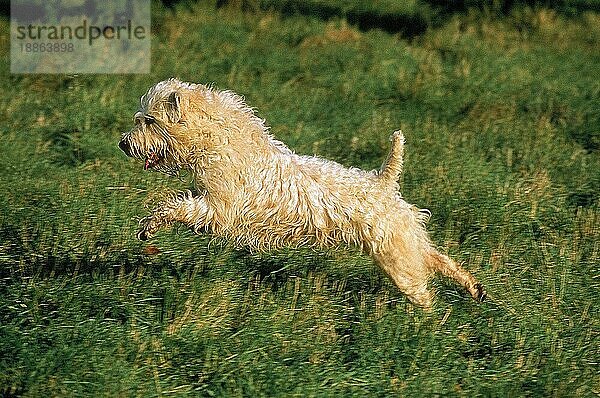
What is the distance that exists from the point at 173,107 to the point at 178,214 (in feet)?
1.92

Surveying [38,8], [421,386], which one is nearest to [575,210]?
[421,386]

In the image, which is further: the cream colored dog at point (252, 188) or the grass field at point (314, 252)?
the cream colored dog at point (252, 188)

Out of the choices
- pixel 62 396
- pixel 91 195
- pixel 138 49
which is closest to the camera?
pixel 62 396

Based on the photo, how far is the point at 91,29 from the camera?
38.4 ft

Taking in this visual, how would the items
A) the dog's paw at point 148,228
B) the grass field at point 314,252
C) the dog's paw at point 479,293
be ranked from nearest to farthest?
1. the grass field at point 314,252
2. the dog's paw at point 148,228
3. the dog's paw at point 479,293

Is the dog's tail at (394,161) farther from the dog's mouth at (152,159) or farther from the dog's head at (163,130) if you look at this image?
the dog's mouth at (152,159)

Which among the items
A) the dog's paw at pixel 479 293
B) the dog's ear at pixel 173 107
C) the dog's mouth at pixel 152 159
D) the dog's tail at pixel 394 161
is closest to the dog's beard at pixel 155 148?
the dog's mouth at pixel 152 159

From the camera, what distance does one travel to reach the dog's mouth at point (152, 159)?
569cm

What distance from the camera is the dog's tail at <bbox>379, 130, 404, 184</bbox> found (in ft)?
18.8

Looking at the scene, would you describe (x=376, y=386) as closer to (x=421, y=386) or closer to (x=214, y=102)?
(x=421, y=386)

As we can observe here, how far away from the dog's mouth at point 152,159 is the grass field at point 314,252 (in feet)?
2.07

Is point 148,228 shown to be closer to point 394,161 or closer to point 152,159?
point 152,159

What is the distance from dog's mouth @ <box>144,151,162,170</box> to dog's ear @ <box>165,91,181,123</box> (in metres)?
0.28

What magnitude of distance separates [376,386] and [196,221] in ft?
4.55
